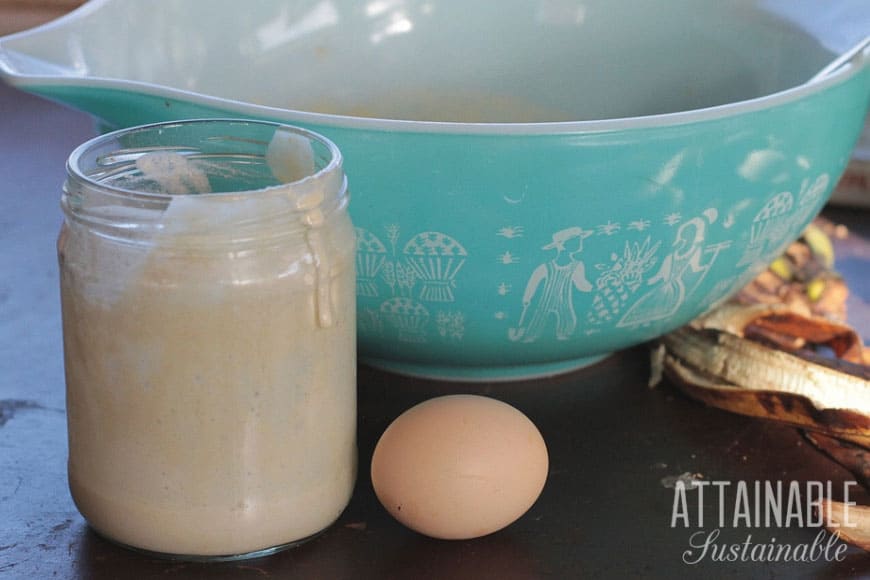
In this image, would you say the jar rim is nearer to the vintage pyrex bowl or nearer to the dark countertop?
the vintage pyrex bowl

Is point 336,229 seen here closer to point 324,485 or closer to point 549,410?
point 324,485

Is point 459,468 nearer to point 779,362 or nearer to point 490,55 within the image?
point 779,362

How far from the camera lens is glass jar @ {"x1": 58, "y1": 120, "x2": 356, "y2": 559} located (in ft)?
1.70

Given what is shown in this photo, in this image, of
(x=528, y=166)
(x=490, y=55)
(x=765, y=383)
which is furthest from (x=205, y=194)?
(x=490, y=55)

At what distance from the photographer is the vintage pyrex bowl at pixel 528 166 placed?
24.7 inches

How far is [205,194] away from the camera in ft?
1.78

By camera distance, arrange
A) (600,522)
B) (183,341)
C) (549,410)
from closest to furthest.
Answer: (183,341) < (600,522) < (549,410)

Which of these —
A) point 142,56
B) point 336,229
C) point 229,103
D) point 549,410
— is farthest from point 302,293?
point 142,56

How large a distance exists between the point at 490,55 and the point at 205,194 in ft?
1.65

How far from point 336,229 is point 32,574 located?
0.76ft

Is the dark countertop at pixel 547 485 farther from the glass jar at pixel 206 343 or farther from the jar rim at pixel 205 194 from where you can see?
the jar rim at pixel 205 194

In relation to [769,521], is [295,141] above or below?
above

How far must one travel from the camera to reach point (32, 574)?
0.57 m

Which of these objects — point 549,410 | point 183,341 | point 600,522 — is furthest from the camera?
point 549,410
